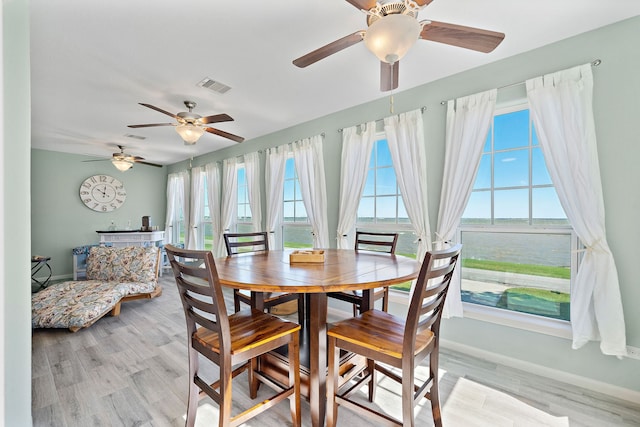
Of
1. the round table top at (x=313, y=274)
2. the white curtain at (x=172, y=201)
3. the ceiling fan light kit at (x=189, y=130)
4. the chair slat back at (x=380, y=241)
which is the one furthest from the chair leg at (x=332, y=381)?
the white curtain at (x=172, y=201)

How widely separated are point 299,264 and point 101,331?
2721 mm

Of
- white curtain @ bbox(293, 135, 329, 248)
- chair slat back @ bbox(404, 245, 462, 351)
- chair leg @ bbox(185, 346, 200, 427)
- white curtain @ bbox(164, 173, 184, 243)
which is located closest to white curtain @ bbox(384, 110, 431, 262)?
white curtain @ bbox(293, 135, 329, 248)

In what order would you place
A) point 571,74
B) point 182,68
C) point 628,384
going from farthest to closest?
point 182,68
point 571,74
point 628,384

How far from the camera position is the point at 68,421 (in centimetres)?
172

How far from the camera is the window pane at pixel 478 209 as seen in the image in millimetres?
2625

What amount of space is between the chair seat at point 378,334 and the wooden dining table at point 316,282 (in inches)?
5.5

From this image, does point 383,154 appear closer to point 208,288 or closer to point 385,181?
point 385,181

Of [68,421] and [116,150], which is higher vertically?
[116,150]

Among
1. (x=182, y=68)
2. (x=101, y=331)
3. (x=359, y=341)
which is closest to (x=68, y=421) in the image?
(x=101, y=331)

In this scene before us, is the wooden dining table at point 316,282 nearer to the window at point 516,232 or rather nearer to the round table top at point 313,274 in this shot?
the round table top at point 313,274

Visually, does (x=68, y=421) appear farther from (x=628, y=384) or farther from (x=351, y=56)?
(x=628, y=384)

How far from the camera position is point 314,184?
3.84 meters

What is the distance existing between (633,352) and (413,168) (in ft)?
6.95

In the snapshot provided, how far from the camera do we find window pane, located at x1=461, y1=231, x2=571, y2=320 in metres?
2.30
